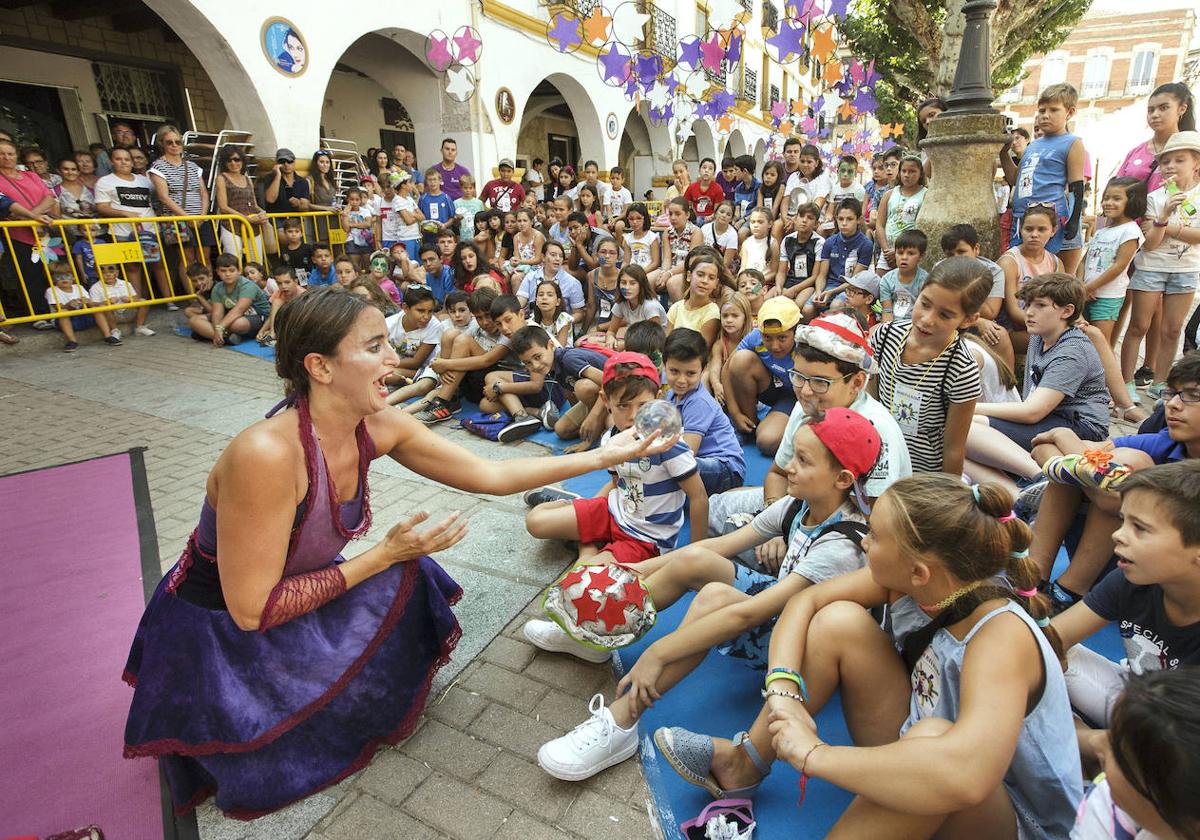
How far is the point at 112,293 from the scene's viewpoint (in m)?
7.64

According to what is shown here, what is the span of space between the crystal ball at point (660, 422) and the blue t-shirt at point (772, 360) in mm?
2226

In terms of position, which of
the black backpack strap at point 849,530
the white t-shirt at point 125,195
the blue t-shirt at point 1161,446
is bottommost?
the black backpack strap at point 849,530

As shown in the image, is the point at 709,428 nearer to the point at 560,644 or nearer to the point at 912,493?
the point at 560,644

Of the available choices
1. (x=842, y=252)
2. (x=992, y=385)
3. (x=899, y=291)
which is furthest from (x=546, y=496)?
(x=842, y=252)

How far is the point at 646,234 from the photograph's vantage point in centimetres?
785

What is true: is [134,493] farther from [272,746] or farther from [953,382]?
[953,382]

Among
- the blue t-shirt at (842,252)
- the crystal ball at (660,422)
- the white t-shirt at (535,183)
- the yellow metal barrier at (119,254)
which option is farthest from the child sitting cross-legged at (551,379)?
the white t-shirt at (535,183)

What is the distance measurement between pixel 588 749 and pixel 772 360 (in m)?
3.17

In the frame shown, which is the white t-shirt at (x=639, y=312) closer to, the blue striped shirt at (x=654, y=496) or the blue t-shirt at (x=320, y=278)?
the blue striped shirt at (x=654, y=496)

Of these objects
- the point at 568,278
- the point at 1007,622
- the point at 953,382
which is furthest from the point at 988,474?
the point at 568,278

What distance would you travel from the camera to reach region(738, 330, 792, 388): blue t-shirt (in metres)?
4.49

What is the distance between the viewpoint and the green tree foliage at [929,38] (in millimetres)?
9828

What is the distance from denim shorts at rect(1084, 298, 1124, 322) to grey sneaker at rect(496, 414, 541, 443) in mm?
4335

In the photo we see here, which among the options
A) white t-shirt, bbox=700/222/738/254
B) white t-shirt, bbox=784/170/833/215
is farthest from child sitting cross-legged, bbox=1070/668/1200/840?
white t-shirt, bbox=784/170/833/215
